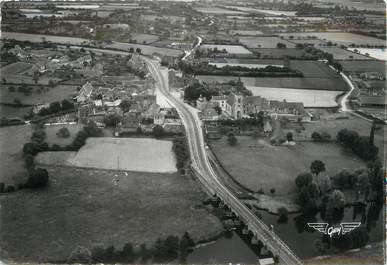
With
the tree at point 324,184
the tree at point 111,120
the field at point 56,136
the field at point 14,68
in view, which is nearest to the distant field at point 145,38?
the field at point 14,68

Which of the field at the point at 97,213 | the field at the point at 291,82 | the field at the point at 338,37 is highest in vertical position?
the field at the point at 338,37

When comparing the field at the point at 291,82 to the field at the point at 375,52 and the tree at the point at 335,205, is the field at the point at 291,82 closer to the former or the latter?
the field at the point at 375,52

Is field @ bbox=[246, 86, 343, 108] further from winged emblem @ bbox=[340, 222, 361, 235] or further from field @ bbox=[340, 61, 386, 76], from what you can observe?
winged emblem @ bbox=[340, 222, 361, 235]

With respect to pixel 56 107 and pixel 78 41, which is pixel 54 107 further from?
pixel 78 41

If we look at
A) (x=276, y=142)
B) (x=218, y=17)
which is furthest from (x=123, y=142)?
(x=218, y=17)

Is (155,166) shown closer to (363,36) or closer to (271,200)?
(271,200)

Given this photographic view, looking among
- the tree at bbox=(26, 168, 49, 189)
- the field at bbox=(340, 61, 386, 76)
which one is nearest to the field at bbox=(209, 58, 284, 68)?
the field at bbox=(340, 61, 386, 76)
